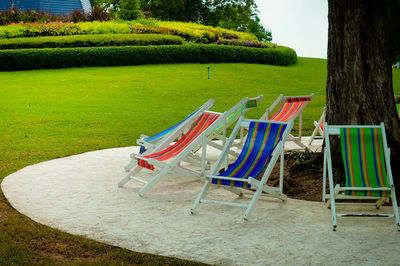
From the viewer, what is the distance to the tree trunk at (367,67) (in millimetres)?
6438

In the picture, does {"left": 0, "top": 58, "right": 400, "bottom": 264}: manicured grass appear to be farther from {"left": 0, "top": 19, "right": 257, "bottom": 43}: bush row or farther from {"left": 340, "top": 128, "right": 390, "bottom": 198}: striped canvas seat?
{"left": 0, "top": 19, "right": 257, "bottom": 43}: bush row

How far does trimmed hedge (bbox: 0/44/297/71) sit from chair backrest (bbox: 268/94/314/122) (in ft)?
48.0

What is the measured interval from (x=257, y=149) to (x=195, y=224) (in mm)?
1304

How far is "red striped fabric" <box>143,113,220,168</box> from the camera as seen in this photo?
21.8ft

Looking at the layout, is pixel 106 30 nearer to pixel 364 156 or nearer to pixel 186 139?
pixel 186 139

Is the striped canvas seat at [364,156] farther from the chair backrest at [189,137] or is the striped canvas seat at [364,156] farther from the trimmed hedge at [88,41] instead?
the trimmed hedge at [88,41]

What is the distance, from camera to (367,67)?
6445 millimetres

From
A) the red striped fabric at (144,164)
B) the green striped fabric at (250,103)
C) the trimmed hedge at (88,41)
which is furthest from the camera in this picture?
the trimmed hedge at (88,41)

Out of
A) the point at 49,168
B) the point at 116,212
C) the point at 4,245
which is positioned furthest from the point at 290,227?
the point at 49,168

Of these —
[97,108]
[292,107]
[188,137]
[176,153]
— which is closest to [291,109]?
[292,107]

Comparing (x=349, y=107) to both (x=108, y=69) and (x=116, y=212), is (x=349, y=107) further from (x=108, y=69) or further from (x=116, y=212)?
(x=108, y=69)

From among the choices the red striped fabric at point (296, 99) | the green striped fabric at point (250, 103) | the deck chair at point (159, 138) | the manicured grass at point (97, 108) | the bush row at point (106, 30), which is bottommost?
Answer: the manicured grass at point (97, 108)

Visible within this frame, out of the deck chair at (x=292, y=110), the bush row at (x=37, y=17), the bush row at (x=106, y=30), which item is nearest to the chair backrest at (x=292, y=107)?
the deck chair at (x=292, y=110)

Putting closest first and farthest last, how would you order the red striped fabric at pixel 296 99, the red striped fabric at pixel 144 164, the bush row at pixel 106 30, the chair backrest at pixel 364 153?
the chair backrest at pixel 364 153, the red striped fabric at pixel 144 164, the red striped fabric at pixel 296 99, the bush row at pixel 106 30
